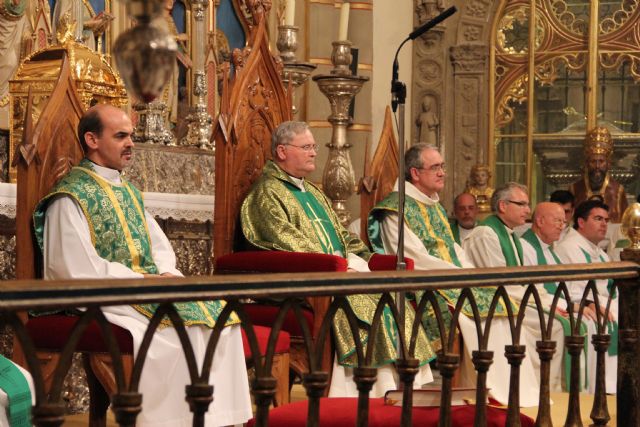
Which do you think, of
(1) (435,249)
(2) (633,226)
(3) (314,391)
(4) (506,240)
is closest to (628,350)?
(2) (633,226)

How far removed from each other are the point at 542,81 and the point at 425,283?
11821 mm

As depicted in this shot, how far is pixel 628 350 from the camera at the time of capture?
16.0 feet

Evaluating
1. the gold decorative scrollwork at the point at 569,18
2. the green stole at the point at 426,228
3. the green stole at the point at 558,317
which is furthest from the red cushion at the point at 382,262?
the gold decorative scrollwork at the point at 569,18

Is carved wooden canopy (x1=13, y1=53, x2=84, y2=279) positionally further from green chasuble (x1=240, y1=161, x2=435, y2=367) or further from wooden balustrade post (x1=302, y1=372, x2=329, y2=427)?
wooden balustrade post (x1=302, y1=372, x2=329, y2=427)

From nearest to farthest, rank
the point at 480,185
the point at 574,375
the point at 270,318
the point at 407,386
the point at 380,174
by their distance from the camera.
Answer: the point at 407,386 < the point at 574,375 < the point at 270,318 < the point at 380,174 < the point at 480,185

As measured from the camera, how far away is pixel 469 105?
15.1 meters

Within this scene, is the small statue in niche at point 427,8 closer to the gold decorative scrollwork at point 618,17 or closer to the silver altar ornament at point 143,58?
the gold decorative scrollwork at point 618,17

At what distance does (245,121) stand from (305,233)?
2.24 ft

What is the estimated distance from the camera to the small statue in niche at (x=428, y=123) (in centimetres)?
1489

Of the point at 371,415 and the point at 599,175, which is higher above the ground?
the point at 599,175

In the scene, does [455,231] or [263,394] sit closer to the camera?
[263,394]

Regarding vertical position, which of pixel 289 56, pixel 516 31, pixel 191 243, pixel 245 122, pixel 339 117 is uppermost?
pixel 516 31

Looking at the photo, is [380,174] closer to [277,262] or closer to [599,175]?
[277,262]

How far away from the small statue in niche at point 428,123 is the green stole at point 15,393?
10.9 metres
